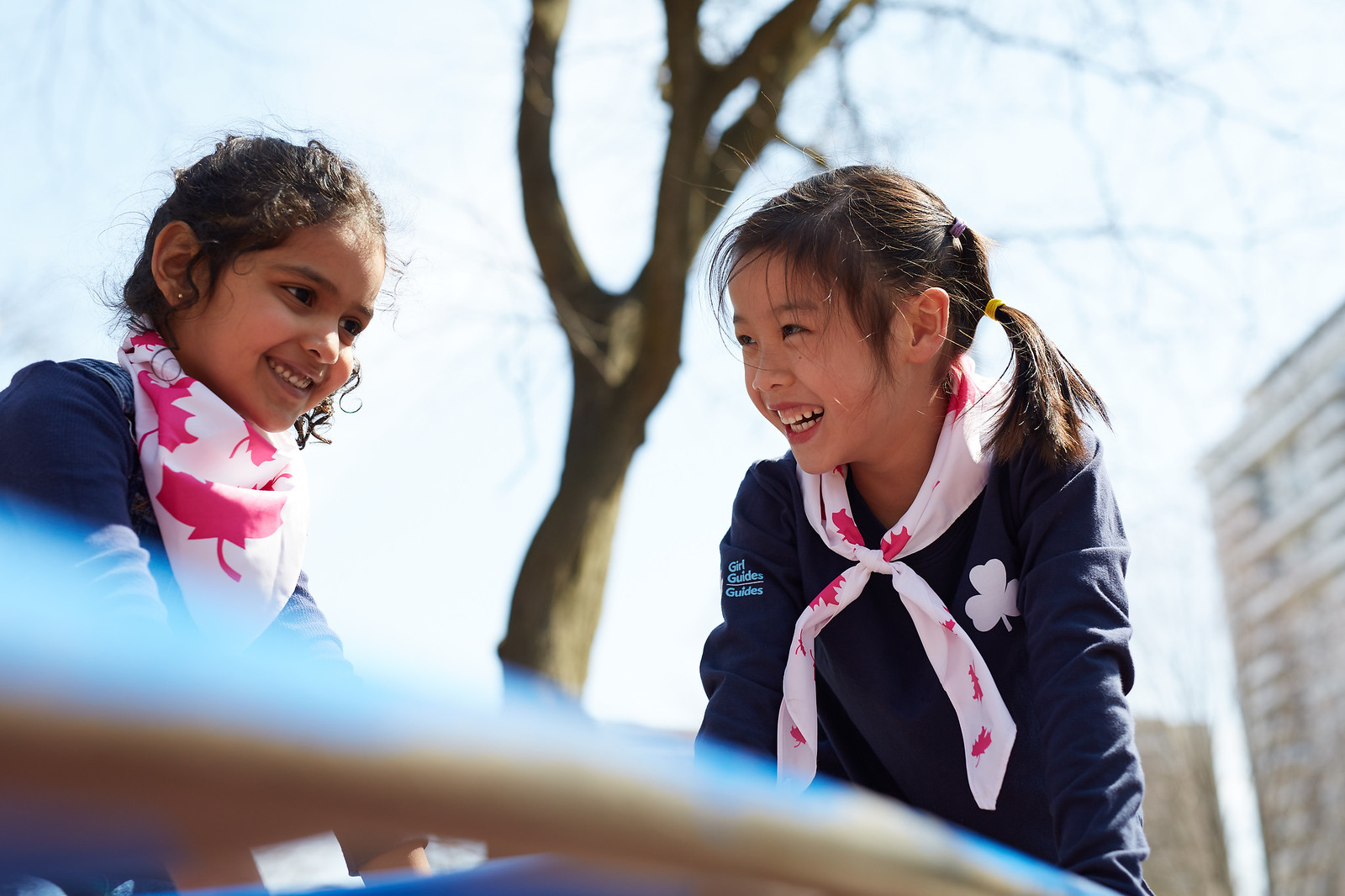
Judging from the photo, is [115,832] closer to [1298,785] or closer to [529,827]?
[529,827]

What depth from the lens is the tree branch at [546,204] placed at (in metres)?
4.94

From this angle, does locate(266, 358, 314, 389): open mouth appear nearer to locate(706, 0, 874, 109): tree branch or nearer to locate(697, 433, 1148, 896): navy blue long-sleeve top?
locate(697, 433, 1148, 896): navy blue long-sleeve top

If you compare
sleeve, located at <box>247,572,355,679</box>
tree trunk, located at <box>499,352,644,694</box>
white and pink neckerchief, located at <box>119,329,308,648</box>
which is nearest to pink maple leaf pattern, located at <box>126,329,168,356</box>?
white and pink neckerchief, located at <box>119,329,308,648</box>

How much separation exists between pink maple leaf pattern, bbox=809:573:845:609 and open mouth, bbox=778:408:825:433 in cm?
23

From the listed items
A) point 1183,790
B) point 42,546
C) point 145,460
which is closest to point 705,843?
point 42,546

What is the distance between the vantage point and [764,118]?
16.7ft

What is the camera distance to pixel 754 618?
176 centimetres

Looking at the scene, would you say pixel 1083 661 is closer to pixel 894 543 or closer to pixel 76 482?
pixel 894 543

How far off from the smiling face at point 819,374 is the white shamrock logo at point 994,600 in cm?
26

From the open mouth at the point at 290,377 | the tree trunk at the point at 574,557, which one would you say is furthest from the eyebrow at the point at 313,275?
the tree trunk at the point at 574,557

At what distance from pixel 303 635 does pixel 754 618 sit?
2.14 feet

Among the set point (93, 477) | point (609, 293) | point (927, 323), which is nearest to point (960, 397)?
point (927, 323)

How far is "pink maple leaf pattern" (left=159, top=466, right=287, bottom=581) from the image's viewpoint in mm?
1435

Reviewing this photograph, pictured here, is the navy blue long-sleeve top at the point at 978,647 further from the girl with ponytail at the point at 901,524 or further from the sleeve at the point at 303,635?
the sleeve at the point at 303,635
